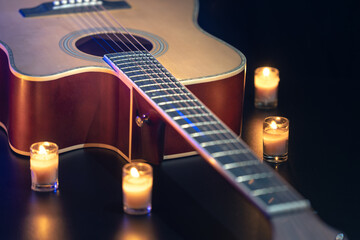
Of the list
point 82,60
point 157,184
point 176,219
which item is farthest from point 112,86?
point 176,219

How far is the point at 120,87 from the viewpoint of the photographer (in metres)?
2.07

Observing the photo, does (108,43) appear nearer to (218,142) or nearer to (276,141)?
(276,141)

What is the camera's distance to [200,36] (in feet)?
7.89

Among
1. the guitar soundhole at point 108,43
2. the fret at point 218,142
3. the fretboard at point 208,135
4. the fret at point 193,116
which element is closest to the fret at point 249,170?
the fretboard at point 208,135

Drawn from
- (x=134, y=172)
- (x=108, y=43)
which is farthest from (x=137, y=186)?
(x=108, y=43)

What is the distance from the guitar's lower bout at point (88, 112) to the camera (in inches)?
80.6

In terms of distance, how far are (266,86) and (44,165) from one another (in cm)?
81

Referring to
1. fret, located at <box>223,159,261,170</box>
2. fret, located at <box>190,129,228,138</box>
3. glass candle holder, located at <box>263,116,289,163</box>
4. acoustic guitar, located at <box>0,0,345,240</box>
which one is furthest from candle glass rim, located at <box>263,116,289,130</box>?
fret, located at <box>223,159,261,170</box>

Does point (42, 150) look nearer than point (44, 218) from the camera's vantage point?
No

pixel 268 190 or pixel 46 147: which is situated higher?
pixel 268 190

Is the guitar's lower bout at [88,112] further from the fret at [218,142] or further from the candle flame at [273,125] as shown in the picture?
the fret at [218,142]

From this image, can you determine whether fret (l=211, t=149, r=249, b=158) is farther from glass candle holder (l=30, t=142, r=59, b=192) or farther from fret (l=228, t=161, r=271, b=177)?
glass candle holder (l=30, t=142, r=59, b=192)

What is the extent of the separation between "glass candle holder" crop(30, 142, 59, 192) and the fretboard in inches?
10.5

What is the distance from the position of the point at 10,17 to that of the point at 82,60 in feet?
1.59
